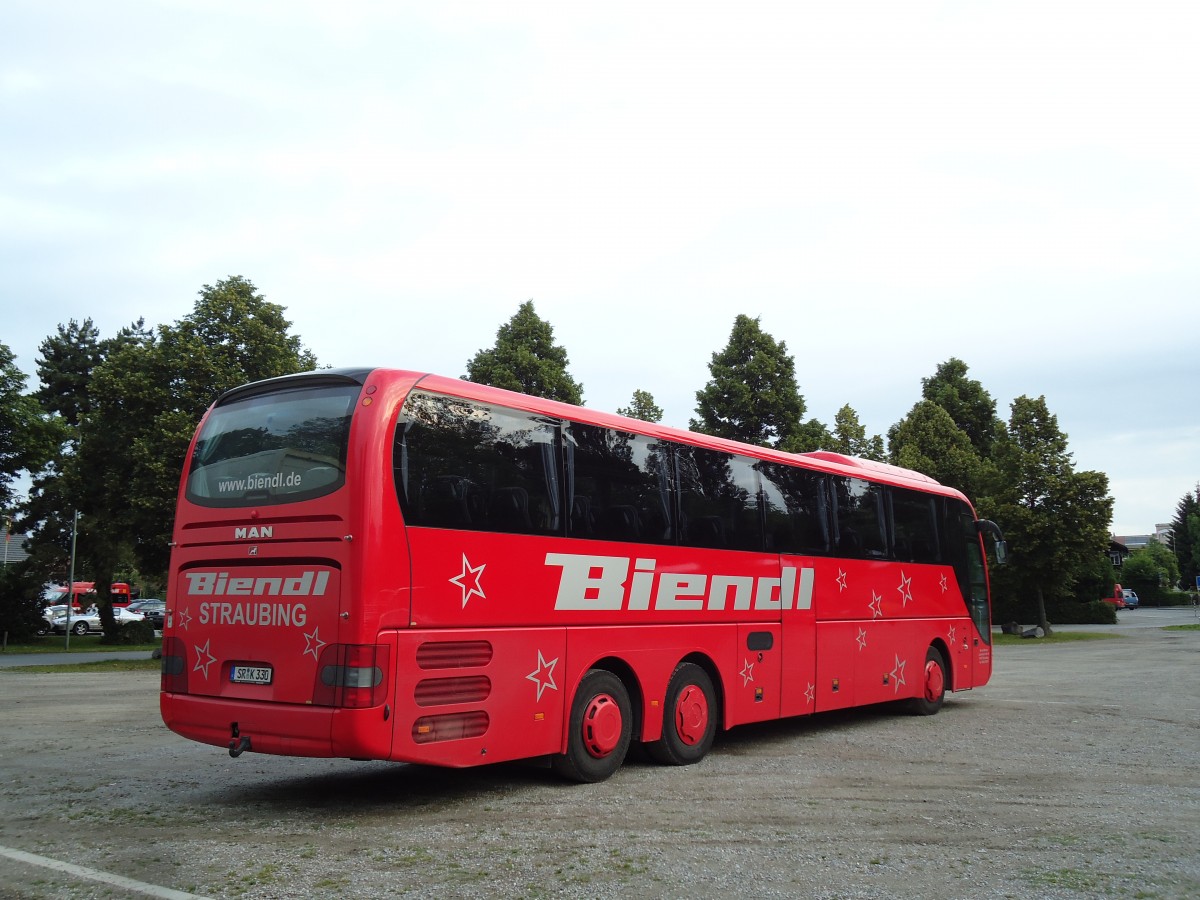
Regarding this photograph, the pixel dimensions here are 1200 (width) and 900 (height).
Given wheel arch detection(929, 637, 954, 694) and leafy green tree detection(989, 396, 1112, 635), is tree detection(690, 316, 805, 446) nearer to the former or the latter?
leafy green tree detection(989, 396, 1112, 635)

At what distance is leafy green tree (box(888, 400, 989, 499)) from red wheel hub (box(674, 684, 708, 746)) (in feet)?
113

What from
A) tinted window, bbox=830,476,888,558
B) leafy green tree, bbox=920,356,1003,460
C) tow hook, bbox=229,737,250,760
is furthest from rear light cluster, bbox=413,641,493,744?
leafy green tree, bbox=920,356,1003,460

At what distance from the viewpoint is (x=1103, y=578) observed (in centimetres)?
5822

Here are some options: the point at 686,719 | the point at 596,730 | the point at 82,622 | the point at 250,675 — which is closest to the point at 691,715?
the point at 686,719

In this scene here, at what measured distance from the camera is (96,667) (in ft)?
89.8

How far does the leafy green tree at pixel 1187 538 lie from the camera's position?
101 m

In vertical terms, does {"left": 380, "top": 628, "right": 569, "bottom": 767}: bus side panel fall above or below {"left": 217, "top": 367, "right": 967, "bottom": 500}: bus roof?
below

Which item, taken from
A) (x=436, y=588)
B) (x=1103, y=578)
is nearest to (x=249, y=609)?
(x=436, y=588)

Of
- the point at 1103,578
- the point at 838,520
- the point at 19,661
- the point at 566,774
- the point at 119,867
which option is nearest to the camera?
the point at 119,867

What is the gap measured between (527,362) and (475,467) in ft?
88.7

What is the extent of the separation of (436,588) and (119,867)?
2.74 metres

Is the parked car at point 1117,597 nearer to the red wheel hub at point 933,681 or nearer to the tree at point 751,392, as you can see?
the tree at point 751,392

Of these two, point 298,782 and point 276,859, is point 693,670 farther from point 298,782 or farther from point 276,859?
point 276,859

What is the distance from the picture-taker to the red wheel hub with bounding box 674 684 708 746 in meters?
10.2
